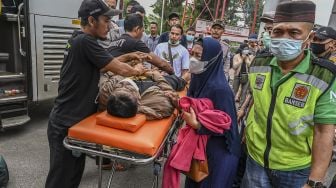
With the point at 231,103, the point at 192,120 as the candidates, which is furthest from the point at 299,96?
the point at 192,120

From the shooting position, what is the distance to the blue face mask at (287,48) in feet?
5.60

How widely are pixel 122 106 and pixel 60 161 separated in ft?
2.36

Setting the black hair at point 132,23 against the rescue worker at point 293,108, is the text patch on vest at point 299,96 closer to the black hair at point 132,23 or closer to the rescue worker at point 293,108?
the rescue worker at point 293,108

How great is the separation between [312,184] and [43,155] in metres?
3.29

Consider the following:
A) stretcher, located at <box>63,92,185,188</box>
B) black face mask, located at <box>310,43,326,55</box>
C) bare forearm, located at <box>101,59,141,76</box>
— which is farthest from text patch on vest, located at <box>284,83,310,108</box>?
black face mask, located at <box>310,43,326,55</box>

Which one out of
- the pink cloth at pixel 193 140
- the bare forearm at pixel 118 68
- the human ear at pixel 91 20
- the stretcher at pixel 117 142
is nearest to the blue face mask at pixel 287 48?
the pink cloth at pixel 193 140

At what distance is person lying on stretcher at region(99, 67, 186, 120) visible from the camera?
7.22 feet

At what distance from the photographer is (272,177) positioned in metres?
1.84

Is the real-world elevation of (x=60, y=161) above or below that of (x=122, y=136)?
below

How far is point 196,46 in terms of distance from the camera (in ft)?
7.76

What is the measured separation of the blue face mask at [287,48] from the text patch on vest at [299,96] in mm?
178

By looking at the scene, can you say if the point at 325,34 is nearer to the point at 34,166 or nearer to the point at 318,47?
the point at 318,47

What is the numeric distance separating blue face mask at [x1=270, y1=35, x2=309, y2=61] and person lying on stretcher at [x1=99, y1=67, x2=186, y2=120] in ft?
3.47

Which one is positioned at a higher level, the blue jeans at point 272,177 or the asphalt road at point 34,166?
the blue jeans at point 272,177
